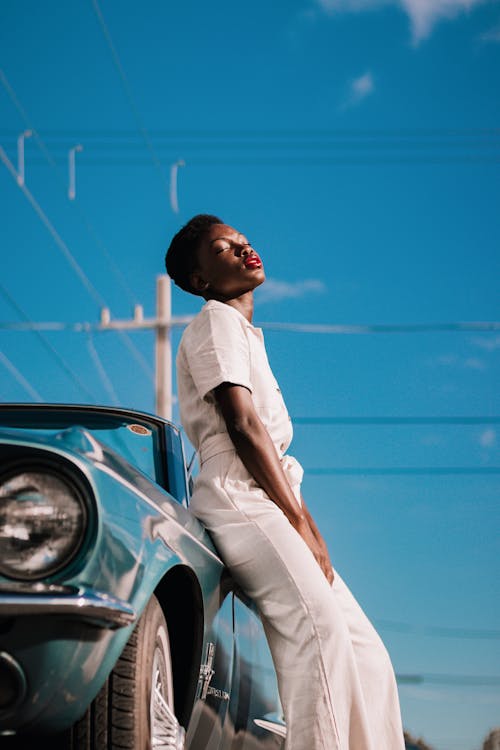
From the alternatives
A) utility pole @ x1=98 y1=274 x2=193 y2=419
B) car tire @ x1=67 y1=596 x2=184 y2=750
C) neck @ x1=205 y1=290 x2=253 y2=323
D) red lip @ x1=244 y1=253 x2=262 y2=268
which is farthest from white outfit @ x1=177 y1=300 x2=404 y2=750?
utility pole @ x1=98 y1=274 x2=193 y2=419

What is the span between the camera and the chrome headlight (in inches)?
86.2

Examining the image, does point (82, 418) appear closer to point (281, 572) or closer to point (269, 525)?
point (269, 525)

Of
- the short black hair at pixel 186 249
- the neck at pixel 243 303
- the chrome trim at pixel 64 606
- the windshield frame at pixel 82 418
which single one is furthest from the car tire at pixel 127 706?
the short black hair at pixel 186 249

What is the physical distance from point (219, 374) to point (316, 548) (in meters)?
0.61

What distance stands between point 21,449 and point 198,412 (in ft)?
4.48

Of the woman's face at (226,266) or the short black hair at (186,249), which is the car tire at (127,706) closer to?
the woman's face at (226,266)

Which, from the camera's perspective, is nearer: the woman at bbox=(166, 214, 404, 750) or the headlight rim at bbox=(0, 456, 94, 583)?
the headlight rim at bbox=(0, 456, 94, 583)

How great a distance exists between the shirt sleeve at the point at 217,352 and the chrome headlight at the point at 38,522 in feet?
4.04

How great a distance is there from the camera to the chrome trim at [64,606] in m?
2.10

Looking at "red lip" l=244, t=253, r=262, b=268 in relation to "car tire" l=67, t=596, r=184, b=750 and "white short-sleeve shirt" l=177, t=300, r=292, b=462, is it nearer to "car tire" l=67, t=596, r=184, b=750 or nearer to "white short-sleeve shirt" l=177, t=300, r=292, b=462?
"white short-sleeve shirt" l=177, t=300, r=292, b=462

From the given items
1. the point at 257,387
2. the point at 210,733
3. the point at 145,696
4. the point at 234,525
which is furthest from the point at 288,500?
the point at 145,696

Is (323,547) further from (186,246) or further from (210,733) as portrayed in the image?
(186,246)

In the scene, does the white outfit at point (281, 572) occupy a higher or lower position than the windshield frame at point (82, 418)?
lower

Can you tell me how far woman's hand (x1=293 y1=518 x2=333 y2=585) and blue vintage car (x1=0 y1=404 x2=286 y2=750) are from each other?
0.42 m
